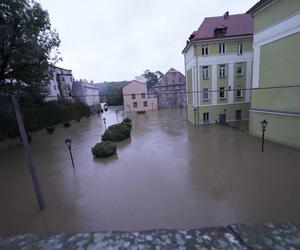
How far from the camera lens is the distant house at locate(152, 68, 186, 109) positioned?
1491 inches

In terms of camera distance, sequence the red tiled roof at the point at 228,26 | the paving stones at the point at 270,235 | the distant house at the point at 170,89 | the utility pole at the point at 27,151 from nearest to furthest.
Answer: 1. the paving stones at the point at 270,235
2. the utility pole at the point at 27,151
3. the red tiled roof at the point at 228,26
4. the distant house at the point at 170,89

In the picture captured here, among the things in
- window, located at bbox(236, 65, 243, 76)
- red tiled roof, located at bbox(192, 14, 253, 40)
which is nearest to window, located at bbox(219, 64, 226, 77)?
window, located at bbox(236, 65, 243, 76)

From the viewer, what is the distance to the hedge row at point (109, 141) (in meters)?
10.4

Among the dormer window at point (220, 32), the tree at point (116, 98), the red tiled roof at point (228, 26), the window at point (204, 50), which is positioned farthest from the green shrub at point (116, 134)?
the tree at point (116, 98)

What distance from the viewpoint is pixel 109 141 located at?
12.4 metres

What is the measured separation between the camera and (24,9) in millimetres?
9953

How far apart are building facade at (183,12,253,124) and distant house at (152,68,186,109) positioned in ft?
60.7

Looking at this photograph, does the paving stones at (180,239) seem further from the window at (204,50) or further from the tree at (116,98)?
the tree at (116,98)

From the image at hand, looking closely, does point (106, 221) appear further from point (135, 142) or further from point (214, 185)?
point (135, 142)

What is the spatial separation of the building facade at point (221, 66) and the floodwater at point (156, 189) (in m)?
8.17

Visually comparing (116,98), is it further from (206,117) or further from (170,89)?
(206,117)

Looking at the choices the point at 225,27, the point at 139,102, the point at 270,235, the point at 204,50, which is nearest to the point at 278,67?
the point at 204,50

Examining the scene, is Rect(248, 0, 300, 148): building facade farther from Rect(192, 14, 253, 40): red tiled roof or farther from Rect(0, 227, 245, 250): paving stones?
Rect(0, 227, 245, 250): paving stones

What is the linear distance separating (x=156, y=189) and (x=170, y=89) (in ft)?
111
